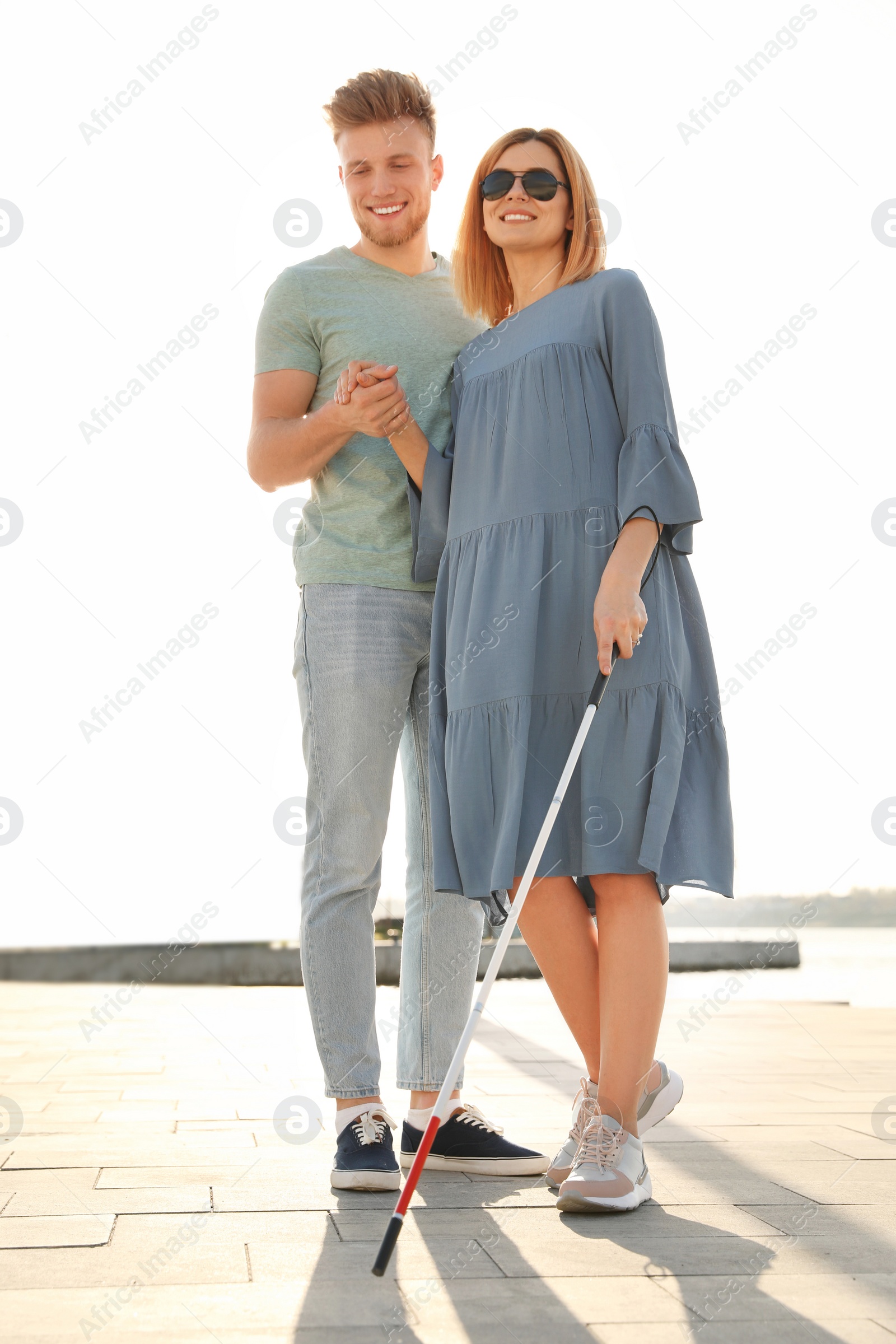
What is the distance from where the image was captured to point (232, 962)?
30.3 ft

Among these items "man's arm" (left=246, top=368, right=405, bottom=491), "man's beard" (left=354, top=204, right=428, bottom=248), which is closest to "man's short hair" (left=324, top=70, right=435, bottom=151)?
"man's beard" (left=354, top=204, right=428, bottom=248)

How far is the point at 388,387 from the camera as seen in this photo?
7.34 ft

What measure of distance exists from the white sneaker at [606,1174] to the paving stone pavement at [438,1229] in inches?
1.1

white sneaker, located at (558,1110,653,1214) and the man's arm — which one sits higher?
the man's arm

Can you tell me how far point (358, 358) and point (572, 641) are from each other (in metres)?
0.76

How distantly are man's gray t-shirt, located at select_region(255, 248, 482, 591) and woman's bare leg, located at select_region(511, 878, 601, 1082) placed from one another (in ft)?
2.18

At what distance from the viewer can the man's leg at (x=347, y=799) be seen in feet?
7.65

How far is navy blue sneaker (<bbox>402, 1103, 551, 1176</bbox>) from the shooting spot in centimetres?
228

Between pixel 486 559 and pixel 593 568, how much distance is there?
19 cm

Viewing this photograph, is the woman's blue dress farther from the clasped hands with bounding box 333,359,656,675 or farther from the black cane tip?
the black cane tip

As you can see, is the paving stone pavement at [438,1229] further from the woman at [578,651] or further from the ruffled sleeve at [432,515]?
the ruffled sleeve at [432,515]

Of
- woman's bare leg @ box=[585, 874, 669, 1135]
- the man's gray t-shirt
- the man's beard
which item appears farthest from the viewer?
the man's beard
